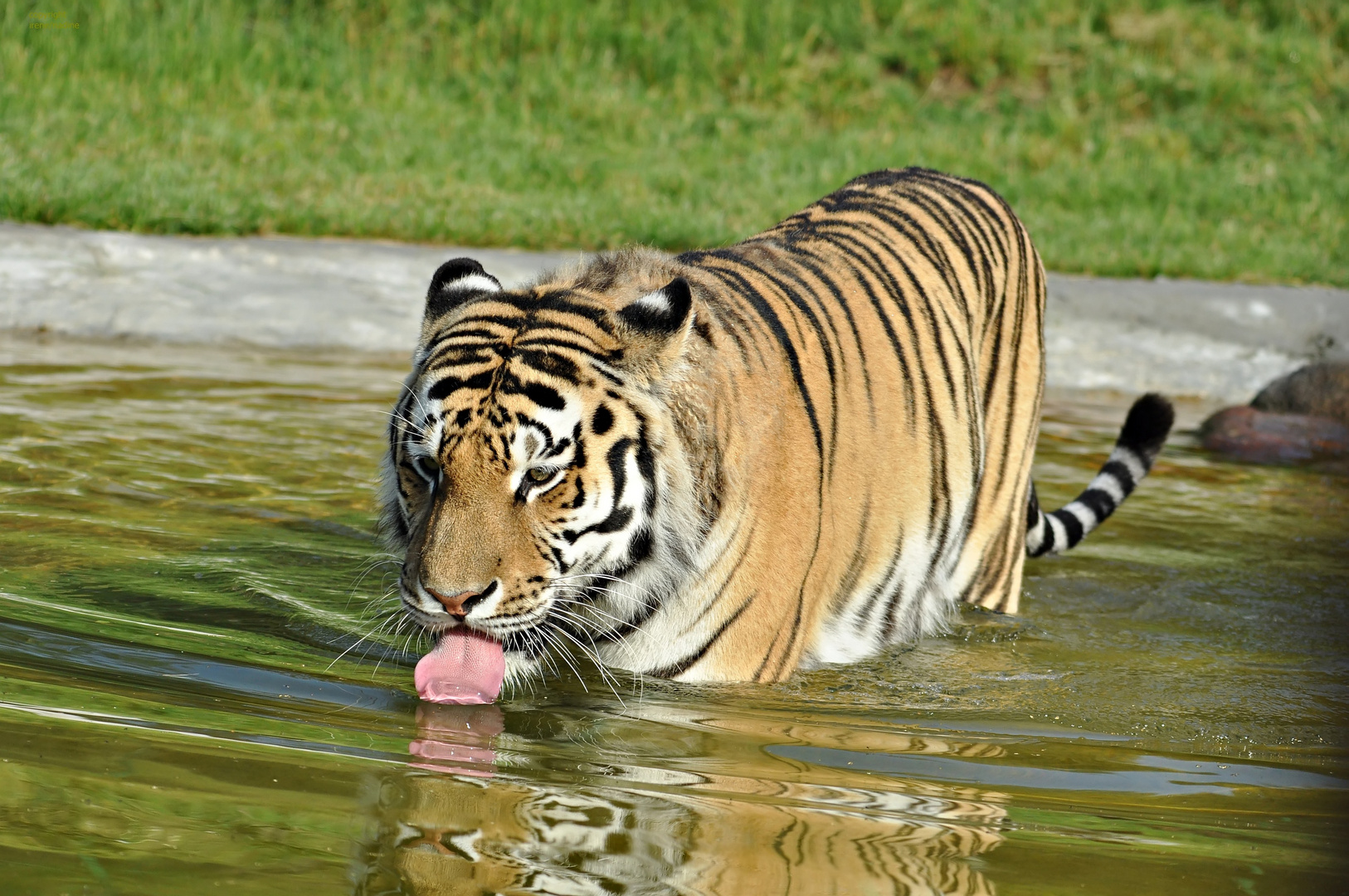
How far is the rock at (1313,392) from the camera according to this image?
679cm

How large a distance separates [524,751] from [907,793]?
2.17ft

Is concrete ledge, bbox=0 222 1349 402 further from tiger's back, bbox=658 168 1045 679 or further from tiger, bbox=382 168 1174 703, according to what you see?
tiger, bbox=382 168 1174 703

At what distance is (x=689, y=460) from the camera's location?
3.06m

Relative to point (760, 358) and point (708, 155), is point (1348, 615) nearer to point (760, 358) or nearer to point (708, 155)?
point (760, 358)

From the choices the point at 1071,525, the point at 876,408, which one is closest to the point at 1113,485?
the point at 1071,525

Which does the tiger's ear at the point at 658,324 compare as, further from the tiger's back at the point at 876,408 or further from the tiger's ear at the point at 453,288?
the tiger's ear at the point at 453,288

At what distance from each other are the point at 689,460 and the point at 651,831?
2.93ft

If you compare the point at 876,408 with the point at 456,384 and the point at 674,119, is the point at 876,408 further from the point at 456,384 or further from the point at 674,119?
the point at 674,119

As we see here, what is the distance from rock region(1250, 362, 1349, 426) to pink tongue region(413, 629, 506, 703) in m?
4.88

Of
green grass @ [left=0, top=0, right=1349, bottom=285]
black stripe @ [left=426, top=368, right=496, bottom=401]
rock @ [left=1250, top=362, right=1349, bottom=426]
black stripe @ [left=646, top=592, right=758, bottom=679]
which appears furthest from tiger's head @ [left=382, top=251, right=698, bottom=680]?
green grass @ [left=0, top=0, right=1349, bottom=285]

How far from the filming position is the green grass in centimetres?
832

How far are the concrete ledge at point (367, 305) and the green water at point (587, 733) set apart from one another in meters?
1.77

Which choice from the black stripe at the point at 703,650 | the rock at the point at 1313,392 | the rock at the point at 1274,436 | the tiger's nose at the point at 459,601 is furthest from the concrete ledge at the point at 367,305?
the tiger's nose at the point at 459,601

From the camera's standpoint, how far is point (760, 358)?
130 inches
